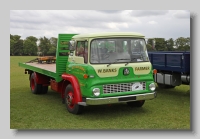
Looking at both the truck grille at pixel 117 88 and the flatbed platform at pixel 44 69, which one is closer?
the truck grille at pixel 117 88

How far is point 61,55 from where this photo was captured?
8125mm

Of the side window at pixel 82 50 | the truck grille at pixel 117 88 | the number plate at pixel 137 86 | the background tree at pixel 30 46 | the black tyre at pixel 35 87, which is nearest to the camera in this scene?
the truck grille at pixel 117 88

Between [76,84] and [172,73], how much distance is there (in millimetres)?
4151

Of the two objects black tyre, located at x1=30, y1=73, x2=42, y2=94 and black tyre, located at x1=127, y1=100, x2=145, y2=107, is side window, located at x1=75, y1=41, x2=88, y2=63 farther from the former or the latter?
black tyre, located at x1=30, y1=73, x2=42, y2=94

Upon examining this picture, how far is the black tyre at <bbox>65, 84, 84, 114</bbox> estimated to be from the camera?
7.17 m

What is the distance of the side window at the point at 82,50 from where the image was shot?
22.6 feet

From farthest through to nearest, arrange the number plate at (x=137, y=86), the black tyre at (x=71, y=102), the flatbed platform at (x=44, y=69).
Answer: the flatbed platform at (x=44, y=69) → the black tyre at (x=71, y=102) → the number plate at (x=137, y=86)

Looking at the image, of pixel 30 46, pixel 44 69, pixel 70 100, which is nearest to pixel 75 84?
pixel 70 100

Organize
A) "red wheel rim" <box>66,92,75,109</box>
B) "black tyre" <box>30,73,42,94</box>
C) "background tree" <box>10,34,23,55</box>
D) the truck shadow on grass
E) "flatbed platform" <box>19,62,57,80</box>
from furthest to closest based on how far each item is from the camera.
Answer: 1. "black tyre" <box>30,73,42,94</box>
2. the truck shadow on grass
3. "flatbed platform" <box>19,62,57,80</box>
4. "background tree" <box>10,34,23,55</box>
5. "red wheel rim" <box>66,92,75,109</box>

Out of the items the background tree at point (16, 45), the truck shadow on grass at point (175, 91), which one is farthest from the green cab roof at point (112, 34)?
the truck shadow on grass at point (175, 91)

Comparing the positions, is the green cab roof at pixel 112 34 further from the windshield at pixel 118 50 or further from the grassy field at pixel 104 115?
the grassy field at pixel 104 115

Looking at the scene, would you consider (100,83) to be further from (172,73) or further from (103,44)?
(172,73)

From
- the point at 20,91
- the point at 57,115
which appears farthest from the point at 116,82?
the point at 20,91

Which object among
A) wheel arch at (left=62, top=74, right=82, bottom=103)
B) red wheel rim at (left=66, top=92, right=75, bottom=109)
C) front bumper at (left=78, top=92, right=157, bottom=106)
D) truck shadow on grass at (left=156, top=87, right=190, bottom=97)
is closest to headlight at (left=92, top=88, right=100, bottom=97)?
front bumper at (left=78, top=92, right=157, bottom=106)
